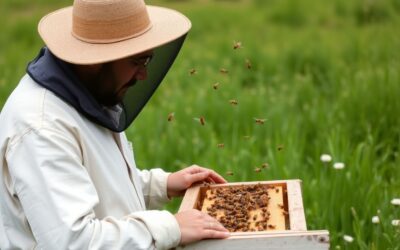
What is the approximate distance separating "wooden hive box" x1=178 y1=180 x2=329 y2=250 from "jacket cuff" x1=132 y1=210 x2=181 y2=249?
76mm

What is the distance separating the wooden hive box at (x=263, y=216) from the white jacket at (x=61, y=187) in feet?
0.69

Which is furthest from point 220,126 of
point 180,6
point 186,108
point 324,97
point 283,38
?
point 180,6

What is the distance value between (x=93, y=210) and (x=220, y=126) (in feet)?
11.3

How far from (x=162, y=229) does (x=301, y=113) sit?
3.86 meters

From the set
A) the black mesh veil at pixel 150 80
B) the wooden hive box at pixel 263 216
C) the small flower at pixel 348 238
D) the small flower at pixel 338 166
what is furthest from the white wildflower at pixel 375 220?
the black mesh veil at pixel 150 80

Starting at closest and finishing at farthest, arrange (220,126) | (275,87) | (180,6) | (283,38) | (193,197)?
(193,197) < (220,126) < (275,87) < (283,38) < (180,6)

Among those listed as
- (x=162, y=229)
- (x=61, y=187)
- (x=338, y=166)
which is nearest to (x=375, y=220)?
(x=338, y=166)

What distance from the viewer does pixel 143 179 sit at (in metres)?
3.32

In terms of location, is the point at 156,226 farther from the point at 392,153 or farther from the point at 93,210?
the point at 392,153

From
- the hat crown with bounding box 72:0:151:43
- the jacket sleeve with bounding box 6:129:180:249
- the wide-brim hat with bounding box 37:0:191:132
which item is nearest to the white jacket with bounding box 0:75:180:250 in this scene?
the jacket sleeve with bounding box 6:129:180:249

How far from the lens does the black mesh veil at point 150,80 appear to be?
124 inches

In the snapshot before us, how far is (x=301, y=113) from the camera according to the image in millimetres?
6281

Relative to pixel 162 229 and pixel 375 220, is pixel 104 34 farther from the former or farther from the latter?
pixel 375 220

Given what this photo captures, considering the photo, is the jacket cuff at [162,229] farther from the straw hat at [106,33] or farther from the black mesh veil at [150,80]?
the black mesh veil at [150,80]
